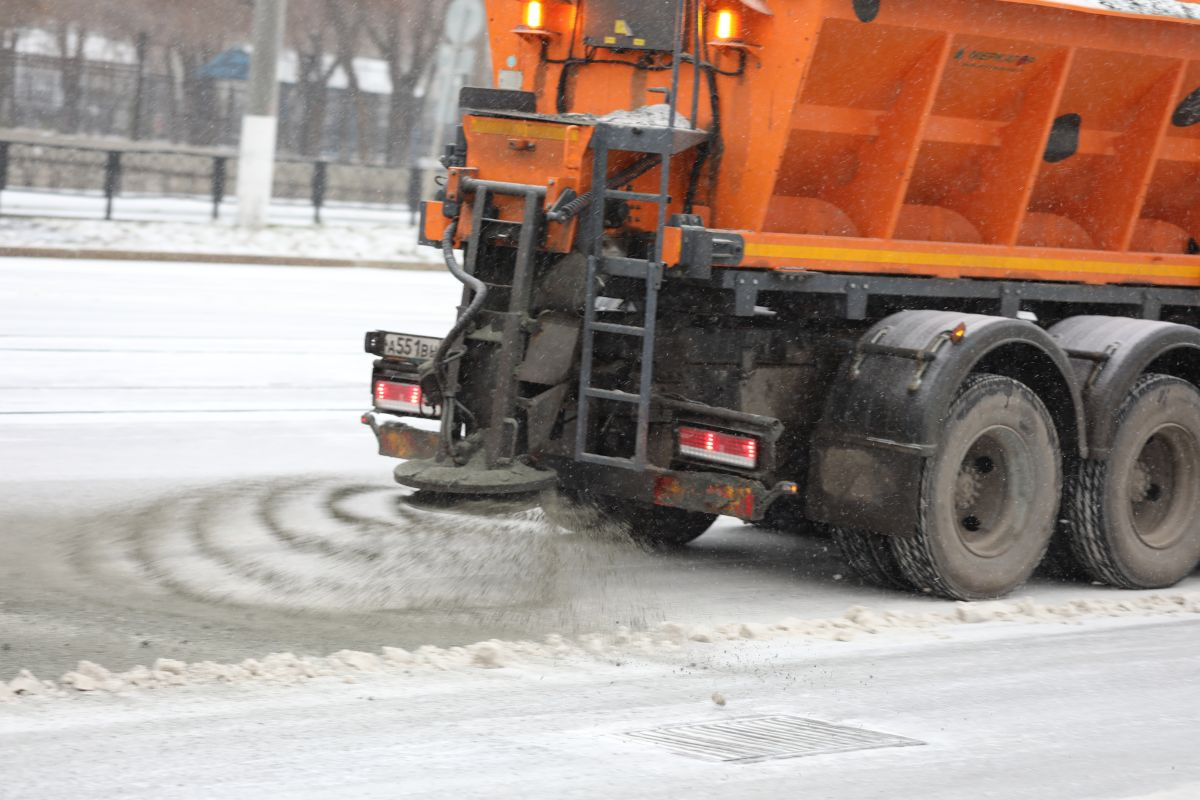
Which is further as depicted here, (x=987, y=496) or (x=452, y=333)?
(x=987, y=496)

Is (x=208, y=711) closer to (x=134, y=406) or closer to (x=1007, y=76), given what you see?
(x=1007, y=76)

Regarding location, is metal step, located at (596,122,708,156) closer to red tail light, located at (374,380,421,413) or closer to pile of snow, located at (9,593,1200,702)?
red tail light, located at (374,380,421,413)

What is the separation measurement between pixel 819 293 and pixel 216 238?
1834 centimetres

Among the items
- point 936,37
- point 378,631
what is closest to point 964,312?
point 936,37

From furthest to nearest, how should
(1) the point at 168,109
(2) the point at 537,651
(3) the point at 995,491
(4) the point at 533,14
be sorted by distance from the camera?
1. (1) the point at 168,109
2. (4) the point at 533,14
3. (3) the point at 995,491
4. (2) the point at 537,651

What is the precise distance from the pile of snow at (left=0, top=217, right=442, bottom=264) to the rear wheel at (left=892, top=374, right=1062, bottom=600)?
663 inches

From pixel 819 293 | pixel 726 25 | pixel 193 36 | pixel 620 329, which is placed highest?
pixel 193 36

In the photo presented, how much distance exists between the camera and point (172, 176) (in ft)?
99.3

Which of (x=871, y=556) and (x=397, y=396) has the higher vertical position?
(x=397, y=396)

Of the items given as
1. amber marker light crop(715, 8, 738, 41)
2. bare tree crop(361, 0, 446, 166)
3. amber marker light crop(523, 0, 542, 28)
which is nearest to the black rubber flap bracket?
amber marker light crop(715, 8, 738, 41)

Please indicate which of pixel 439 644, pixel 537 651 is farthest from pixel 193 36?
pixel 537 651

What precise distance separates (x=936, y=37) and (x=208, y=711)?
448 centimetres

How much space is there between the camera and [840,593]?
27.3 ft

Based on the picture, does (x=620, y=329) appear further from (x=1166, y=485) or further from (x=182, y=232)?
(x=182, y=232)
